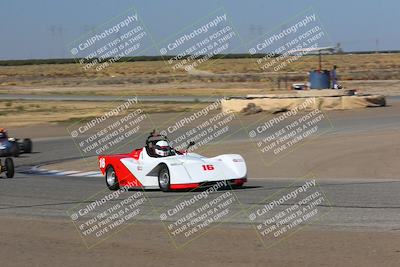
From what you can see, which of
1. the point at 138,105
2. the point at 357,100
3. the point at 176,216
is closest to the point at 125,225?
the point at 176,216

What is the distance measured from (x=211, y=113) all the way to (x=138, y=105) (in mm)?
11634

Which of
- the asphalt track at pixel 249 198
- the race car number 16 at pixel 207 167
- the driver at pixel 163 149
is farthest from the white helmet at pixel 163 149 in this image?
the race car number 16 at pixel 207 167

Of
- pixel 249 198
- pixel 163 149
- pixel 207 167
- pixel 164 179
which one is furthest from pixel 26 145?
pixel 249 198

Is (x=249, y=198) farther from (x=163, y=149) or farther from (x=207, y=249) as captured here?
(x=207, y=249)

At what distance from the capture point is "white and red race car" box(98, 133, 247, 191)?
1521 centimetres

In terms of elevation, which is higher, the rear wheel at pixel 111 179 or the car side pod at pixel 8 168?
the car side pod at pixel 8 168

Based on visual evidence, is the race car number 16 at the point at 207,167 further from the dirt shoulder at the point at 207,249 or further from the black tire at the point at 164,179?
the dirt shoulder at the point at 207,249

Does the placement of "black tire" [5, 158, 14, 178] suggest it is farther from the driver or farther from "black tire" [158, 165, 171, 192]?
"black tire" [158, 165, 171, 192]

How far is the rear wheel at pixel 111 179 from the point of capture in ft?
55.0

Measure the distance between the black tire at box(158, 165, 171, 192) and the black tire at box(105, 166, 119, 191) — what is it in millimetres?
1403

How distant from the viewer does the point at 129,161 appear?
1653 centimetres

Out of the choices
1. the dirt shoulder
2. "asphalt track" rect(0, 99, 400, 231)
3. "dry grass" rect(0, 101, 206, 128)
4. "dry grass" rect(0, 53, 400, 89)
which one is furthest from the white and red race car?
"dry grass" rect(0, 53, 400, 89)

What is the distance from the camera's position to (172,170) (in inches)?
603

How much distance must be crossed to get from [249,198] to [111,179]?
410cm
